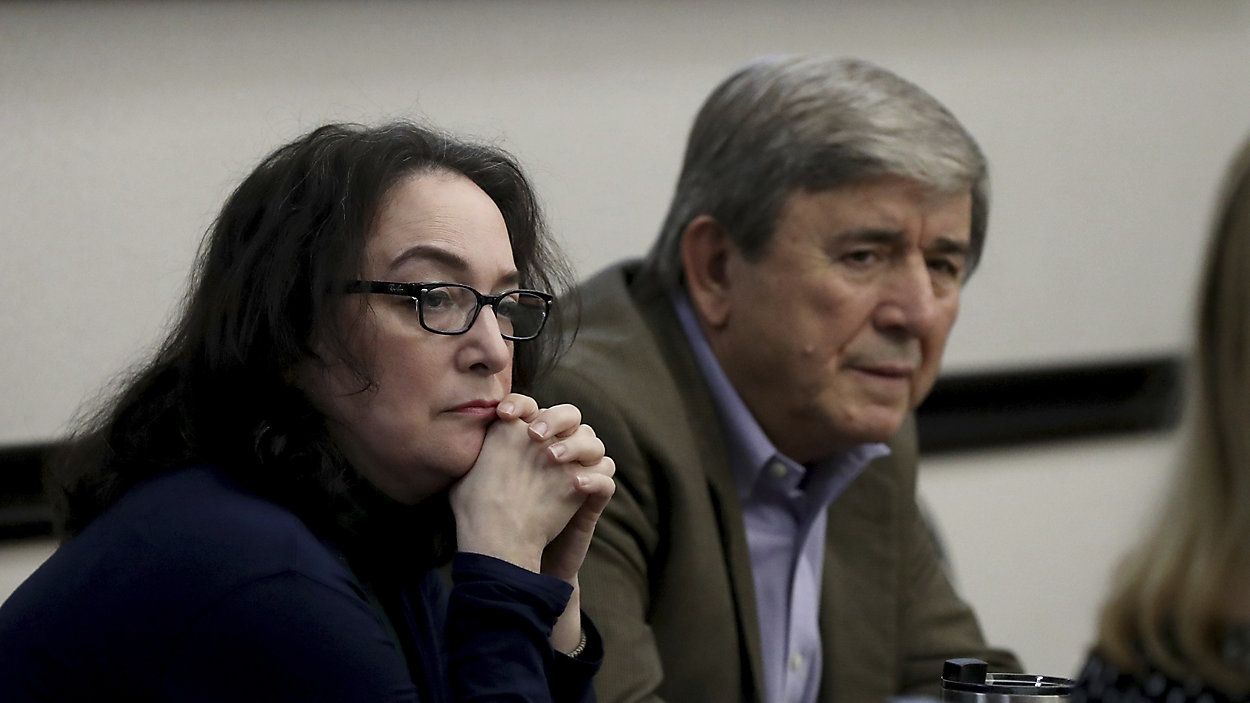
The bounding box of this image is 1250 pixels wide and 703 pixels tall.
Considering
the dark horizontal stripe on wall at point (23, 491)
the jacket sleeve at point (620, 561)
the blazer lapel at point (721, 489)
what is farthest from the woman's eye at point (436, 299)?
the dark horizontal stripe on wall at point (23, 491)

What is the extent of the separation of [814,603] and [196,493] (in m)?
1.10

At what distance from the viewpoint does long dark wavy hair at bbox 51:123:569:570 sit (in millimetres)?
1375

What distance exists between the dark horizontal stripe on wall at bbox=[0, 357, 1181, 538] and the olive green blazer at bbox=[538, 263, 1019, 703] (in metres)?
1.15

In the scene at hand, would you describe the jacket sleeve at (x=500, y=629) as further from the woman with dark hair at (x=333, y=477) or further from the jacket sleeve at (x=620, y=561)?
the jacket sleeve at (x=620, y=561)

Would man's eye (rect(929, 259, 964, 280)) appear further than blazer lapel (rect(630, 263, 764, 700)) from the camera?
Yes

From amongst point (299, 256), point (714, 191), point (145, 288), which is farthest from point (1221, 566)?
point (145, 288)

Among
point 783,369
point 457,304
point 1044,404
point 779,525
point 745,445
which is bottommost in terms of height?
point 1044,404

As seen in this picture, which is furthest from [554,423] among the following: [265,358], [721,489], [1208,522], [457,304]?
[1208,522]

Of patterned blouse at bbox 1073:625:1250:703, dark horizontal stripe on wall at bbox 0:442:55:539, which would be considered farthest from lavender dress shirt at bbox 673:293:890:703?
dark horizontal stripe on wall at bbox 0:442:55:539

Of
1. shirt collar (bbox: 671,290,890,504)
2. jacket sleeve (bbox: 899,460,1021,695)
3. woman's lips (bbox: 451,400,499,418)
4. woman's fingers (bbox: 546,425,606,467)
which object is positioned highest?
woman's lips (bbox: 451,400,499,418)

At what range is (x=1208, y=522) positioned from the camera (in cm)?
111

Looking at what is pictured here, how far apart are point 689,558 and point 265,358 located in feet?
2.50

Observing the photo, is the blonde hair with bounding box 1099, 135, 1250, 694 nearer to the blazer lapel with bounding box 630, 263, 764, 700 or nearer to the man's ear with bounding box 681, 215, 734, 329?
the blazer lapel with bounding box 630, 263, 764, 700

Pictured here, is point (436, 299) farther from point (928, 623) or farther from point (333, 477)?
point (928, 623)
